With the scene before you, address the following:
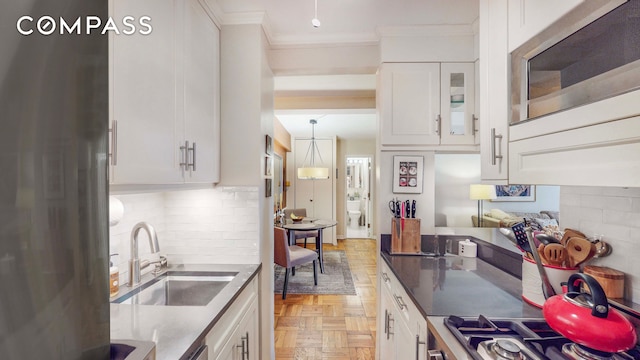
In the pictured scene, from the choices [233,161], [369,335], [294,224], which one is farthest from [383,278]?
[294,224]

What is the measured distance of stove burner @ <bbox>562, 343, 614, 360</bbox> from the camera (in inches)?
30.0

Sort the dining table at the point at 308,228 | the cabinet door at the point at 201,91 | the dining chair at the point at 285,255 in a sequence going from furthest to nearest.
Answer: the dining table at the point at 308,228
the dining chair at the point at 285,255
the cabinet door at the point at 201,91

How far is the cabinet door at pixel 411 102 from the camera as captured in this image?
6.27 feet

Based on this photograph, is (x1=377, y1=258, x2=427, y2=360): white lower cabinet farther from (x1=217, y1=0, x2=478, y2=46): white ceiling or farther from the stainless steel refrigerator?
(x1=217, y1=0, x2=478, y2=46): white ceiling

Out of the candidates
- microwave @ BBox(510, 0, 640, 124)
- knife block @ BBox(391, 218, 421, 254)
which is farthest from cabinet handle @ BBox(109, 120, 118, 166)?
knife block @ BBox(391, 218, 421, 254)

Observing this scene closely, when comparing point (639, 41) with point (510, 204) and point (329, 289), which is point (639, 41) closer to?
point (329, 289)

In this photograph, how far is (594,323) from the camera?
2.45 feet

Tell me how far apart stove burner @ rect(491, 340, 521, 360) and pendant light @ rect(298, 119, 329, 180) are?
435 cm

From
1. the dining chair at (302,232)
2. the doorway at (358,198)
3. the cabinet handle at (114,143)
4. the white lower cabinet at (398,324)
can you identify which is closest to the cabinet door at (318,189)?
the doorway at (358,198)

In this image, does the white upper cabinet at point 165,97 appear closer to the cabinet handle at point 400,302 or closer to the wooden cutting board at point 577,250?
the cabinet handle at point 400,302

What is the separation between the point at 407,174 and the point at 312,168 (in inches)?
136

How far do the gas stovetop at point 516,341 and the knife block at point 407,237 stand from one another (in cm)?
86

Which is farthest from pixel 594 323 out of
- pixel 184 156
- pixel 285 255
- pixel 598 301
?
pixel 285 255

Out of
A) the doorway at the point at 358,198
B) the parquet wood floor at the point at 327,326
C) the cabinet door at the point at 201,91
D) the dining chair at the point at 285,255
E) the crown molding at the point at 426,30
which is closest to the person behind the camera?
the cabinet door at the point at 201,91
